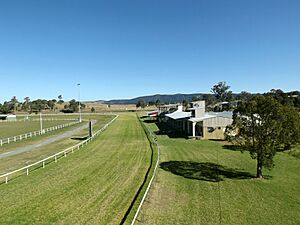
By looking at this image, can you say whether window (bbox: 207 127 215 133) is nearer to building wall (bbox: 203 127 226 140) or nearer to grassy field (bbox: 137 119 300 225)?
building wall (bbox: 203 127 226 140)

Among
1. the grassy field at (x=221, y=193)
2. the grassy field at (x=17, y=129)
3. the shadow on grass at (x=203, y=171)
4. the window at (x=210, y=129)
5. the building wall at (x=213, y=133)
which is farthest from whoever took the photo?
the grassy field at (x=17, y=129)

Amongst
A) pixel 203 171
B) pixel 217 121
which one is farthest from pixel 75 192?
pixel 217 121

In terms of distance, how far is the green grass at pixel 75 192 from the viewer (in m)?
13.1

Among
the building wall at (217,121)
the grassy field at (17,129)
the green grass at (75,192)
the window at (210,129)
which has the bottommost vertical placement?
the grassy field at (17,129)

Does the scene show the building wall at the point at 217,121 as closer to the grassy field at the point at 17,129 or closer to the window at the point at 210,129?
the window at the point at 210,129

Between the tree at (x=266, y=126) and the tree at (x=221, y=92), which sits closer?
the tree at (x=266, y=126)

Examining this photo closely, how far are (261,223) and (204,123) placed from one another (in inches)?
1146

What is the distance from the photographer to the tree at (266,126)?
68.3ft

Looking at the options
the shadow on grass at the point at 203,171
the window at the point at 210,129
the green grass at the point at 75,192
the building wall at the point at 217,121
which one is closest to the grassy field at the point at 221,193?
the shadow on grass at the point at 203,171

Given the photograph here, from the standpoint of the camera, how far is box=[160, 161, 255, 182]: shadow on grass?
2120cm

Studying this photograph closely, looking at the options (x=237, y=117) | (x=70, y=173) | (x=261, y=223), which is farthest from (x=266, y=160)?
(x=70, y=173)

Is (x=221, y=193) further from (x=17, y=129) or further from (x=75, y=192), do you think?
(x=17, y=129)

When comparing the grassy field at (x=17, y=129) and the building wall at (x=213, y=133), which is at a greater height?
the building wall at (x=213, y=133)

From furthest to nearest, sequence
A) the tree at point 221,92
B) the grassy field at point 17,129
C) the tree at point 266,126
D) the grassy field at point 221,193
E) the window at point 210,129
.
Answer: the tree at point 221,92 → the grassy field at point 17,129 → the window at point 210,129 → the tree at point 266,126 → the grassy field at point 221,193
